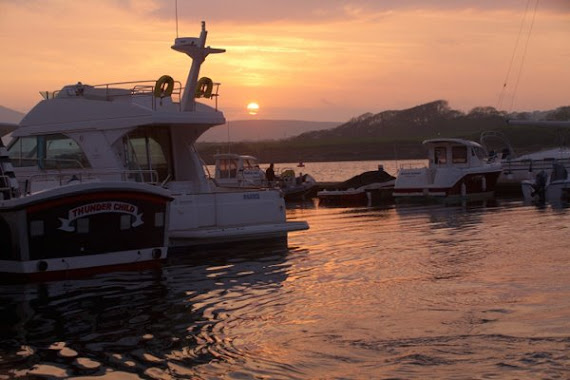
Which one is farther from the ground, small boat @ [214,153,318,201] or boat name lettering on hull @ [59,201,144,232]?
small boat @ [214,153,318,201]

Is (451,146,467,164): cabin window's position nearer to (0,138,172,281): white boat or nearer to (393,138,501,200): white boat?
(393,138,501,200): white boat

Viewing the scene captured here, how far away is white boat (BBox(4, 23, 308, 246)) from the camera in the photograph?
68.4ft

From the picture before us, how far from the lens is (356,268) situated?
57.2ft

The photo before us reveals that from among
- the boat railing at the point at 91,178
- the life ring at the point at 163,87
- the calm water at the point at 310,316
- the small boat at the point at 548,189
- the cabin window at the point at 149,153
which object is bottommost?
the calm water at the point at 310,316

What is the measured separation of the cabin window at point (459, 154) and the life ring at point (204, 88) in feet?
81.4

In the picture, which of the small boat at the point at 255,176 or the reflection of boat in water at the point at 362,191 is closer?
the reflection of boat in water at the point at 362,191

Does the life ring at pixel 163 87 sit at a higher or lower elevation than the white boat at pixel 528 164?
higher

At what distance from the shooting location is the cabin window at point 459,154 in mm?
45531

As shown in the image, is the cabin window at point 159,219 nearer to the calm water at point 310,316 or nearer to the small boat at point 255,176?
the calm water at point 310,316

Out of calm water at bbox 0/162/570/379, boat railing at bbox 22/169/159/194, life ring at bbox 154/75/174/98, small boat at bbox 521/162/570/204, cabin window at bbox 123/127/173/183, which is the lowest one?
calm water at bbox 0/162/570/379

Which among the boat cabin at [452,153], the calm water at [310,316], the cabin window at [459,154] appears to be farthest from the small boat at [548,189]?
the calm water at [310,316]

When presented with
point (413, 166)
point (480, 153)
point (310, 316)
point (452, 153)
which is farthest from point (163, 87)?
point (413, 166)

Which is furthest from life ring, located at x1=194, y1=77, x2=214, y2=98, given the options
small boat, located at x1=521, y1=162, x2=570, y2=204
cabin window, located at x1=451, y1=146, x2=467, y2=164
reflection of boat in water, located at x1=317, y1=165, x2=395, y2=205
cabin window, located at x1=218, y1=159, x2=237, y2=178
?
cabin window, located at x1=451, y1=146, x2=467, y2=164

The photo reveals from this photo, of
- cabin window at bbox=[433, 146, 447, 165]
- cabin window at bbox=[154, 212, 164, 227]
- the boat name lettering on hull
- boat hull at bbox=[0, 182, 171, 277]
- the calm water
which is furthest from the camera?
cabin window at bbox=[433, 146, 447, 165]
